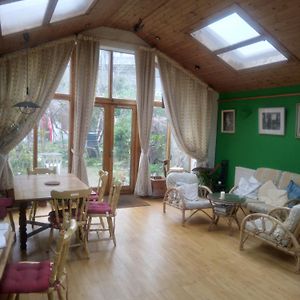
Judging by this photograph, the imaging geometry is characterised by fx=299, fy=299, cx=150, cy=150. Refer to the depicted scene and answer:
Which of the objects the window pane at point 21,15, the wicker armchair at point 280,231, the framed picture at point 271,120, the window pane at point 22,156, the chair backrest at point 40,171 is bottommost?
the wicker armchair at point 280,231

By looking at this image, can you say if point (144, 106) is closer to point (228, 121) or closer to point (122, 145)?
point (122, 145)

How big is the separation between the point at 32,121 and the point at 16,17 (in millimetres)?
2015

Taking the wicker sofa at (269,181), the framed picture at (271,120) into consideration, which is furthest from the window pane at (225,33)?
the wicker sofa at (269,181)

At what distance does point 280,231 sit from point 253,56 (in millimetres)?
3202

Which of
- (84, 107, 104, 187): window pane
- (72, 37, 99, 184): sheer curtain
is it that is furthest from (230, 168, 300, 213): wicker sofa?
(72, 37, 99, 184): sheer curtain

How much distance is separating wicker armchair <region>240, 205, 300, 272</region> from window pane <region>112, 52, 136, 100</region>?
3.93m

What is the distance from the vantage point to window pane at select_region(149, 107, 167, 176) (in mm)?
7020

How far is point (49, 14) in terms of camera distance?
12.6ft

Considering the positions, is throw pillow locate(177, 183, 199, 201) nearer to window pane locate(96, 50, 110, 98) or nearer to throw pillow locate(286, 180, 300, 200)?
throw pillow locate(286, 180, 300, 200)

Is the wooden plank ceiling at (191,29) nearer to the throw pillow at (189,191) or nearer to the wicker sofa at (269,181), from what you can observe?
A: the wicker sofa at (269,181)

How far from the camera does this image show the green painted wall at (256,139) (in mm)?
5293

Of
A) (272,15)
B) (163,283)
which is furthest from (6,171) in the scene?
(272,15)

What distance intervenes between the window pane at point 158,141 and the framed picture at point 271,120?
2.22 metres

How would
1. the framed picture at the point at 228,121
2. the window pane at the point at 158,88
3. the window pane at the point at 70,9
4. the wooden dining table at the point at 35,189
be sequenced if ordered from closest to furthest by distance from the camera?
the wooden dining table at the point at 35,189, the window pane at the point at 70,9, the framed picture at the point at 228,121, the window pane at the point at 158,88
